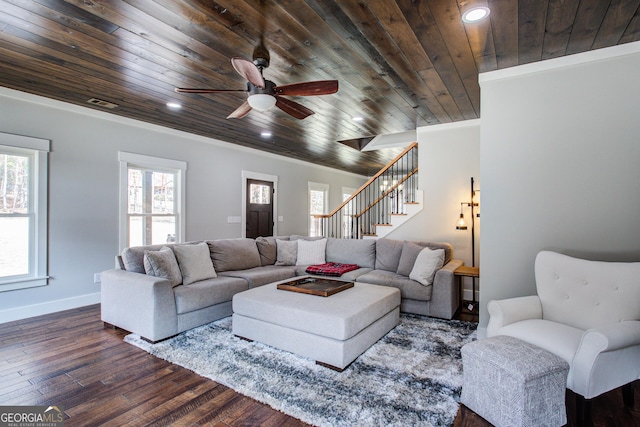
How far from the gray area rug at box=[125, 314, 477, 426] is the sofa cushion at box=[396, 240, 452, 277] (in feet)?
3.28

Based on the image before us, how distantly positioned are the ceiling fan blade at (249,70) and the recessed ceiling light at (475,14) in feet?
4.89

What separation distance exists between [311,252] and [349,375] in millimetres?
2754

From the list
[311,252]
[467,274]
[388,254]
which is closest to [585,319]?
[467,274]

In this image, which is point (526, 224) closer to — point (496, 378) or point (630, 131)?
point (630, 131)

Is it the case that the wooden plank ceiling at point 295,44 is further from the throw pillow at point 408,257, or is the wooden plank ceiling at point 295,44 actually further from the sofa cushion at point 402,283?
the sofa cushion at point 402,283

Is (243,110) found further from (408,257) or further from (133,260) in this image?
(408,257)

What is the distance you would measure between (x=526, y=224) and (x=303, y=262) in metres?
3.03

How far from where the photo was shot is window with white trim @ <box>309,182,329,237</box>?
852 cm

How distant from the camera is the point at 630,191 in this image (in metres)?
2.66

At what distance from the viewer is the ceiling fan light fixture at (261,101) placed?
2672mm

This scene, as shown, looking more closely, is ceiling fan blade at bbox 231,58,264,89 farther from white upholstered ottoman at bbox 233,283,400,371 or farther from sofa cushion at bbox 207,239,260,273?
sofa cushion at bbox 207,239,260,273

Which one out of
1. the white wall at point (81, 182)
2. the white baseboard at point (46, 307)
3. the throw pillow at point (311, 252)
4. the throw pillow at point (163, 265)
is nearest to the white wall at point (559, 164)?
the throw pillow at point (311, 252)

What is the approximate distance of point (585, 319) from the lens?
2285 millimetres

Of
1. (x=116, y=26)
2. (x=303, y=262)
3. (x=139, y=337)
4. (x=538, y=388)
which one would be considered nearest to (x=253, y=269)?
(x=303, y=262)
